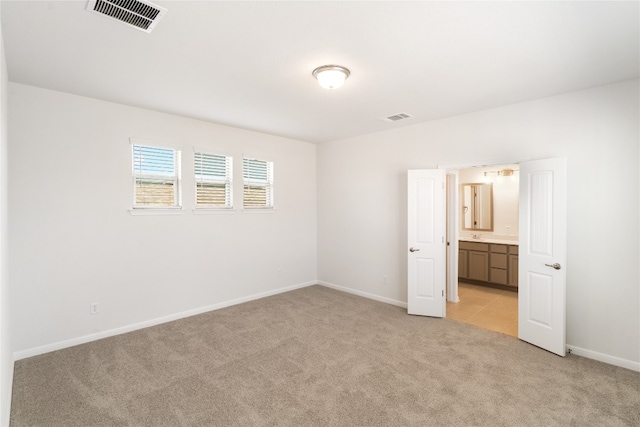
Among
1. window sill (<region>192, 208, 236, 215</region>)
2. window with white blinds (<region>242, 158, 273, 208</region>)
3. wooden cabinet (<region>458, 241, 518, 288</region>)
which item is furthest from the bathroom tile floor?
window sill (<region>192, 208, 236, 215</region>)

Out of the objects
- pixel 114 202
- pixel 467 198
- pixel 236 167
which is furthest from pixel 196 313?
pixel 467 198

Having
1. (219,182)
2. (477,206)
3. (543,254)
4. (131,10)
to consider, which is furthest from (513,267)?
(131,10)

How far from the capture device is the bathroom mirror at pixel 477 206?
642cm

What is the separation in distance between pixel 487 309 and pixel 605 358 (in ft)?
5.28

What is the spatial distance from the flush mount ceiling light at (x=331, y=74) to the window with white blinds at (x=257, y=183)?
263cm

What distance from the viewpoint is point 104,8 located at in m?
2.02

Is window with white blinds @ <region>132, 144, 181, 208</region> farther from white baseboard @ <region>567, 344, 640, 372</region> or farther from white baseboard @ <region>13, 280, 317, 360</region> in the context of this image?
white baseboard @ <region>567, 344, 640, 372</region>

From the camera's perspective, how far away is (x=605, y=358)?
3.23m

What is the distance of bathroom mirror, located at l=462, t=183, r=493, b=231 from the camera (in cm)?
642

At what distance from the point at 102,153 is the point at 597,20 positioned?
473 cm

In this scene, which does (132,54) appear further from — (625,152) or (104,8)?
(625,152)

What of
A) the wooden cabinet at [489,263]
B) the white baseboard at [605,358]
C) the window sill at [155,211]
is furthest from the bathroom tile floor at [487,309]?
the window sill at [155,211]

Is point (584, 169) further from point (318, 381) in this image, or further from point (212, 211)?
point (212, 211)

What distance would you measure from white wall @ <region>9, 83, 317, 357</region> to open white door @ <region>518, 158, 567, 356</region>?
381 centimetres
